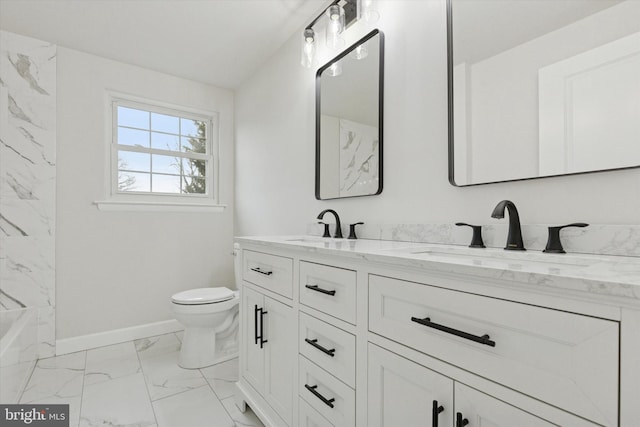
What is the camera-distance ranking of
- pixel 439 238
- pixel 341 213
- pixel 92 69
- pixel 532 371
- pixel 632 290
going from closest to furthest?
pixel 632 290 → pixel 532 371 → pixel 439 238 → pixel 341 213 → pixel 92 69

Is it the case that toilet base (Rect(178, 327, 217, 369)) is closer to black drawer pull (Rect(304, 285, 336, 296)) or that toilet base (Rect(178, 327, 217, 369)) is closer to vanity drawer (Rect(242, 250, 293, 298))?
vanity drawer (Rect(242, 250, 293, 298))

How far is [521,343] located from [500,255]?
1.60 ft

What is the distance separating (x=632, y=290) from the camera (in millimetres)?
482

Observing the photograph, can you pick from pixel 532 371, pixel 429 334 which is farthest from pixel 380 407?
pixel 532 371

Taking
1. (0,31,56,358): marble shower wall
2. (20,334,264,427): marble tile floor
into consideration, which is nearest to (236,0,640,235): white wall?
(20,334,264,427): marble tile floor

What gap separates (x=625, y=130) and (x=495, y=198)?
0.40 meters

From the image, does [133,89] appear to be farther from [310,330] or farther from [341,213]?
[310,330]

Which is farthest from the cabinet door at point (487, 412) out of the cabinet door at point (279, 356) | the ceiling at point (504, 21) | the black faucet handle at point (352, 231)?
the ceiling at point (504, 21)

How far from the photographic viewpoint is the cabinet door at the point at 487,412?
616 mm

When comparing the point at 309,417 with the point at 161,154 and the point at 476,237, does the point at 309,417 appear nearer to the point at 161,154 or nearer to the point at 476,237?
the point at 476,237

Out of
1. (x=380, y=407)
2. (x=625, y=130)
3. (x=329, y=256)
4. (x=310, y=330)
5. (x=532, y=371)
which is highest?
Answer: (x=625, y=130)
